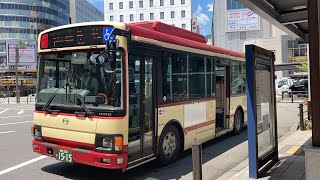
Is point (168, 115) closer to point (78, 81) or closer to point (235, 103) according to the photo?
point (78, 81)

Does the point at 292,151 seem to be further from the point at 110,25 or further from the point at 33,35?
the point at 33,35

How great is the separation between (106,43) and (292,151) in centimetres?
540

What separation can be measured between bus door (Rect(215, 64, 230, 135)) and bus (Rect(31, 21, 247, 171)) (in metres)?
2.17

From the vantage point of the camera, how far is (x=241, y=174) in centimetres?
655

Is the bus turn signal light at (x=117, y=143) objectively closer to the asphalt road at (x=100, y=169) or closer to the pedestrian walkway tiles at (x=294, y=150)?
the asphalt road at (x=100, y=169)

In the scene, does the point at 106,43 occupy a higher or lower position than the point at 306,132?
higher

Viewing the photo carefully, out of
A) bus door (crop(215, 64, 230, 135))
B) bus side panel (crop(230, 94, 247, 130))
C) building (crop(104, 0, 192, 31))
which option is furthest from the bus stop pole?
building (crop(104, 0, 192, 31))

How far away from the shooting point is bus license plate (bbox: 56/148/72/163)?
21.0ft

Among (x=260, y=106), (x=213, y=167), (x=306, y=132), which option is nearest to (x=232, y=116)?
(x=306, y=132)

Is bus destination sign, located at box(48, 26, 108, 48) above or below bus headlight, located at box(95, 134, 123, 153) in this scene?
above

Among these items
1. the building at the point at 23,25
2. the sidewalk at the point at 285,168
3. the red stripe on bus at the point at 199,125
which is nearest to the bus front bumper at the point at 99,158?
the sidewalk at the point at 285,168

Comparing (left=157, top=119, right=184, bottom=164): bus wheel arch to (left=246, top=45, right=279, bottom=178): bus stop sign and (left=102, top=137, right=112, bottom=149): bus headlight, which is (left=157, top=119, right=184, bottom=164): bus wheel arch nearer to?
(left=102, top=137, right=112, bottom=149): bus headlight

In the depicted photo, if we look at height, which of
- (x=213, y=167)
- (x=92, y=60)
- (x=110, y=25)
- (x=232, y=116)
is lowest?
(x=213, y=167)

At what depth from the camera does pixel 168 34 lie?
8.18m
